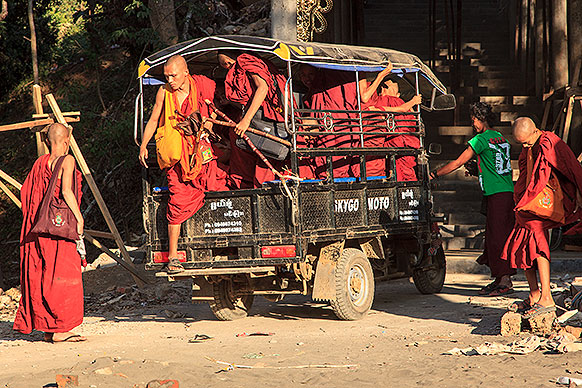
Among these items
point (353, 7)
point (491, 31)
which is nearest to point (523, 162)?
point (353, 7)

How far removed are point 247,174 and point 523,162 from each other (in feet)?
9.13

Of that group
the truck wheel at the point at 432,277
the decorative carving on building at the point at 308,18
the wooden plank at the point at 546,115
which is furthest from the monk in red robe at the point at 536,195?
the wooden plank at the point at 546,115

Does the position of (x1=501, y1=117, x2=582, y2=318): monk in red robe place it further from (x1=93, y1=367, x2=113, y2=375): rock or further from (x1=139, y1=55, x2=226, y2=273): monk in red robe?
(x1=93, y1=367, x2=113, y2=375): rock

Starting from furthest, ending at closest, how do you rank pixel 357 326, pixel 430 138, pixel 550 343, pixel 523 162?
pixel 430 138, pixel 357 326, pixel 523 162, pixel 550 343

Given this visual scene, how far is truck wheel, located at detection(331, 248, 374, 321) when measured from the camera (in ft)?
26.0

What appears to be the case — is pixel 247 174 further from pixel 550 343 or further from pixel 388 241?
pixel 550 343

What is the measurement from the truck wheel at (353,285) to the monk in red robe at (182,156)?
147cm

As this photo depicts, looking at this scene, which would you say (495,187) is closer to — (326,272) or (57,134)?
(326,272)

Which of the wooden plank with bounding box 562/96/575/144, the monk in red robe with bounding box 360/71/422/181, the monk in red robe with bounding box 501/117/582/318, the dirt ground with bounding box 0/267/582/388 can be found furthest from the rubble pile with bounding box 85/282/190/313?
the wooden plank with bounding box 562/96/575/144

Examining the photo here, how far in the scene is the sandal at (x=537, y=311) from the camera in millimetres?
6768

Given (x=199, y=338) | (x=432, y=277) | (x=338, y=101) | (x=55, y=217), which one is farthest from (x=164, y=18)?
(x=199, y=338)

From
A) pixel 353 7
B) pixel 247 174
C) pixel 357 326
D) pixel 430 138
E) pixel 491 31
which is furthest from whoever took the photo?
pixel 491 31

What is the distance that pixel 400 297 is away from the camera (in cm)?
1005

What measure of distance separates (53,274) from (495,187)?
4.94m
